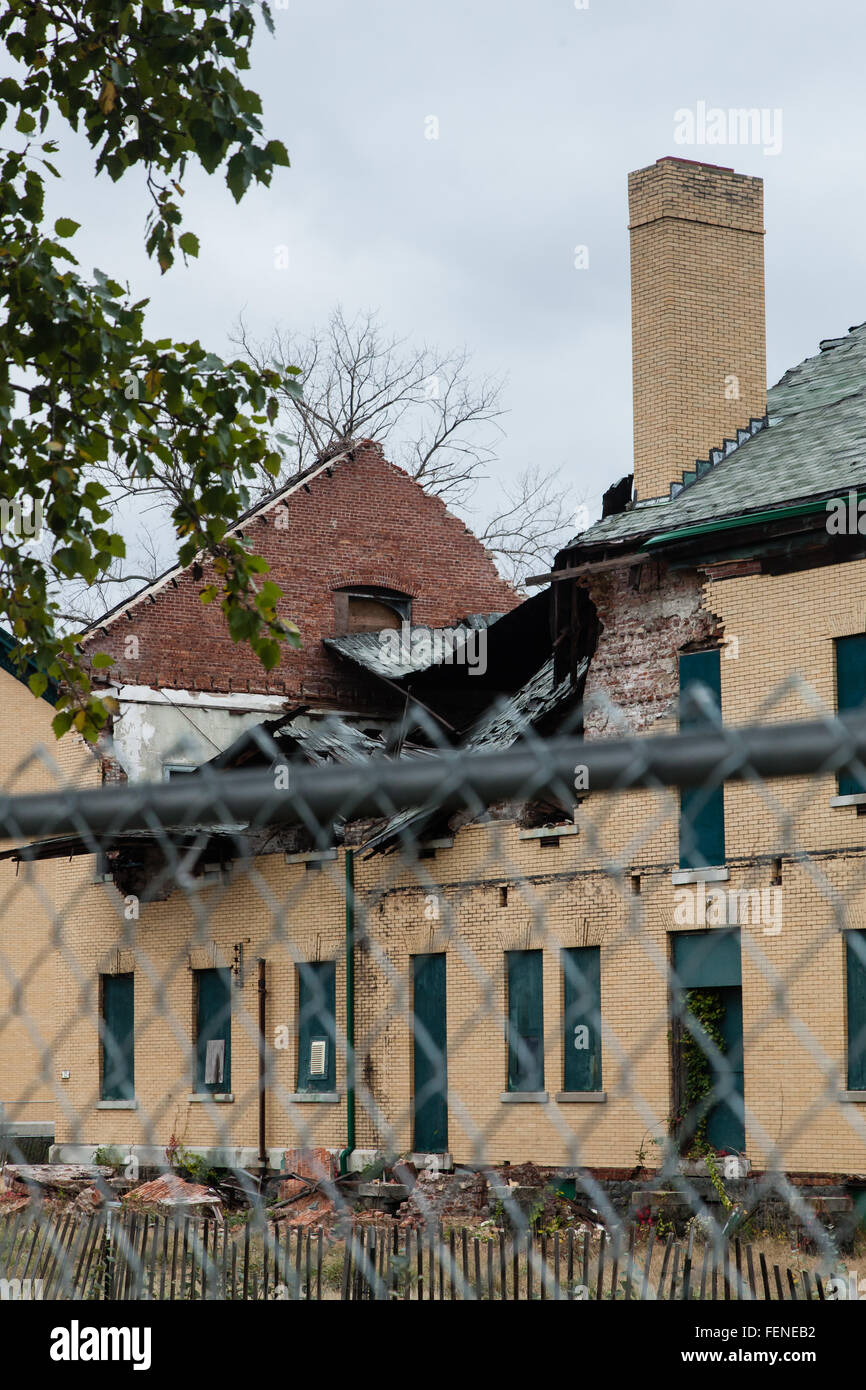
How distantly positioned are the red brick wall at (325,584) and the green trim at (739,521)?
9.39 metres

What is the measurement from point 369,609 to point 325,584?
1126mm

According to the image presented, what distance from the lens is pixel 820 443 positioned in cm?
2078

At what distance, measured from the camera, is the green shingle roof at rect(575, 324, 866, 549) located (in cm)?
1947

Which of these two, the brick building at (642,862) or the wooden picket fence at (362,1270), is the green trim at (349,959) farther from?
the wooden picket fence at (362,1270)

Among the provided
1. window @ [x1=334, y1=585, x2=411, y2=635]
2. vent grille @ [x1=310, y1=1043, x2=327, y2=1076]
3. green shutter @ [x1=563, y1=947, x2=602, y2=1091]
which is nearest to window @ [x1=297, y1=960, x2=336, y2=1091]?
vent grille @ [x1=310, y1=1043, x2=327, y2=1076]

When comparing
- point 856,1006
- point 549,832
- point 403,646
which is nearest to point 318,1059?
point 549,832

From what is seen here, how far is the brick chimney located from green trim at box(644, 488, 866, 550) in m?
2.05

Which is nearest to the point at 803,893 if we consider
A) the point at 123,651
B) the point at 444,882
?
the point at 444,882

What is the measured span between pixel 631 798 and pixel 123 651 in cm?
1215

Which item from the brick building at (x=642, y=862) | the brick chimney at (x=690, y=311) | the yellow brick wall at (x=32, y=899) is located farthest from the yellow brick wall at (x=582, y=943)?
the brick chimney at (x=690, y=311)

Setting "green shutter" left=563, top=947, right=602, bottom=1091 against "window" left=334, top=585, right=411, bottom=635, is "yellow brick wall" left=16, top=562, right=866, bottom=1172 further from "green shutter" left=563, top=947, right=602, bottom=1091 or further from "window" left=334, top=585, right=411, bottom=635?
"window" left=334, top=585, right=411, bottom=635

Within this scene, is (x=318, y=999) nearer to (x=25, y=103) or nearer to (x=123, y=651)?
(x=25, y=103)

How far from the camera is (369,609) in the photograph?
3097 centimetres

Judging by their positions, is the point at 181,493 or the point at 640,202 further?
the point at 640,202
